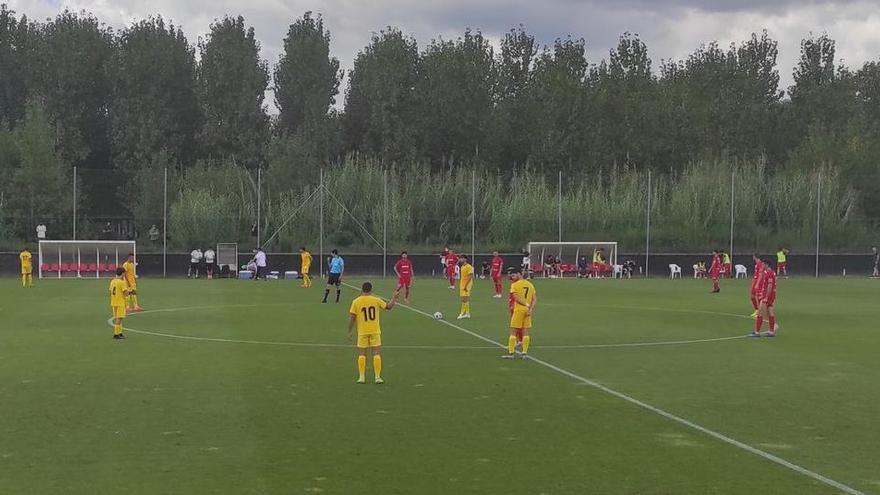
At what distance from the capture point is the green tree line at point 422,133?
64938 millimetres

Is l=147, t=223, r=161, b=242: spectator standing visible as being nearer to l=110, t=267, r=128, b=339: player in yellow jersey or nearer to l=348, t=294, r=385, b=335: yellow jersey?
l=110, t=267, r=128, b=339: player in yellow jersey

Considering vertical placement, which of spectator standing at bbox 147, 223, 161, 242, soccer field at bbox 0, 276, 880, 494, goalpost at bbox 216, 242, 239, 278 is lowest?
soccer field at bbox 0, 276, 880, 494

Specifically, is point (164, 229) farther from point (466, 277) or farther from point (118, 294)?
point (118, 294)

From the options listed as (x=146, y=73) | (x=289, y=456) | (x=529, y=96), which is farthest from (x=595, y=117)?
(x=289, y=456)

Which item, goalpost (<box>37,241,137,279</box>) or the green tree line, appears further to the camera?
the green tree line

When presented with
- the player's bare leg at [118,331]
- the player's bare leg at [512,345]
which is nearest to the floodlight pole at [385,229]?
the player's bare leg at [118,331]

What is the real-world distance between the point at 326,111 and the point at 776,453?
76.7 meters

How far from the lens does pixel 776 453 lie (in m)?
11.9

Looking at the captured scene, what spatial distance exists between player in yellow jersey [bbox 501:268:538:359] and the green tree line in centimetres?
4149

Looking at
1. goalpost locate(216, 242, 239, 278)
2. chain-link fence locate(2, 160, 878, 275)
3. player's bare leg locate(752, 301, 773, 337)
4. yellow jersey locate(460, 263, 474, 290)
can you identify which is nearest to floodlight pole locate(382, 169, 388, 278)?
chain-link fence locate(2, 160, 878, 275)

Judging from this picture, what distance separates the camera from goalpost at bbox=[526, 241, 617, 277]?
6056 centimetres

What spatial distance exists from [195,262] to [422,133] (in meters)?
32.9

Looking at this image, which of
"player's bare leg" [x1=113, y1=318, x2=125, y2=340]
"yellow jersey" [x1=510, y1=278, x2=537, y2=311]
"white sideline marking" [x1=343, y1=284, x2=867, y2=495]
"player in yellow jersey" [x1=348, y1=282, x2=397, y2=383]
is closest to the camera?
"white sideline marking" [x1=343, y1=284, x2=867, y2=495]

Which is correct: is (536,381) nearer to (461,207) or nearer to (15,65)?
(461,207)
